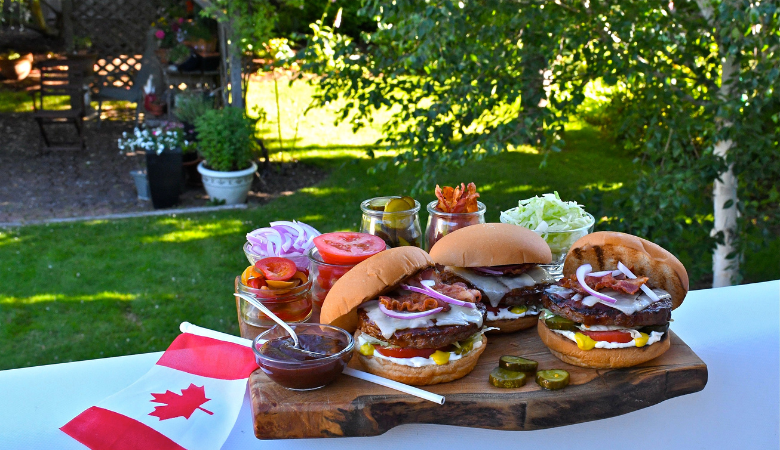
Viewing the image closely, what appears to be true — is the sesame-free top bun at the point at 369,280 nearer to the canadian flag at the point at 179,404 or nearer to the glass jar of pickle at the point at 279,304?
the glass jar of pickle at the point at 279,304

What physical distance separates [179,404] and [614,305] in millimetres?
1434

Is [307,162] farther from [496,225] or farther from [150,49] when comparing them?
[496,225]

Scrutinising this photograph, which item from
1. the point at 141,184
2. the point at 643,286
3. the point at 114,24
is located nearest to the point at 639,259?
the point at 643,286

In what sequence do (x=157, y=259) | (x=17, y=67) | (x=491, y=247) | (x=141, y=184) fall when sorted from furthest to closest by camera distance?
(x=17, y=67) → (x=141, y=184) → (x=157, y=259) → (x=491, y=247)

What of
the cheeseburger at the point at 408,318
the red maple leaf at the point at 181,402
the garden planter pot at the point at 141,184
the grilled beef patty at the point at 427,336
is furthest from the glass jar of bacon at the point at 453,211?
the garden planter pot at the point at 141,184

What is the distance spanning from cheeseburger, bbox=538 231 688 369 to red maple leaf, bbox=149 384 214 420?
1.17 metres

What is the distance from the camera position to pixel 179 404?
197cm

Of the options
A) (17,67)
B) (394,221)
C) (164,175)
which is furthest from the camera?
(17,67)

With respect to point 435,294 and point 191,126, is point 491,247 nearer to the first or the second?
point 435,294

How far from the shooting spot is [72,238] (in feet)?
21.0

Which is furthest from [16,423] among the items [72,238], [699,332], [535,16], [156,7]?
[156,7]

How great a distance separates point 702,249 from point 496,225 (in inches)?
92.2

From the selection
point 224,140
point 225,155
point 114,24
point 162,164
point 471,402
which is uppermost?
point 114,24

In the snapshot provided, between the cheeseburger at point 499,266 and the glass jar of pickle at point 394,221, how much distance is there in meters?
0.18
